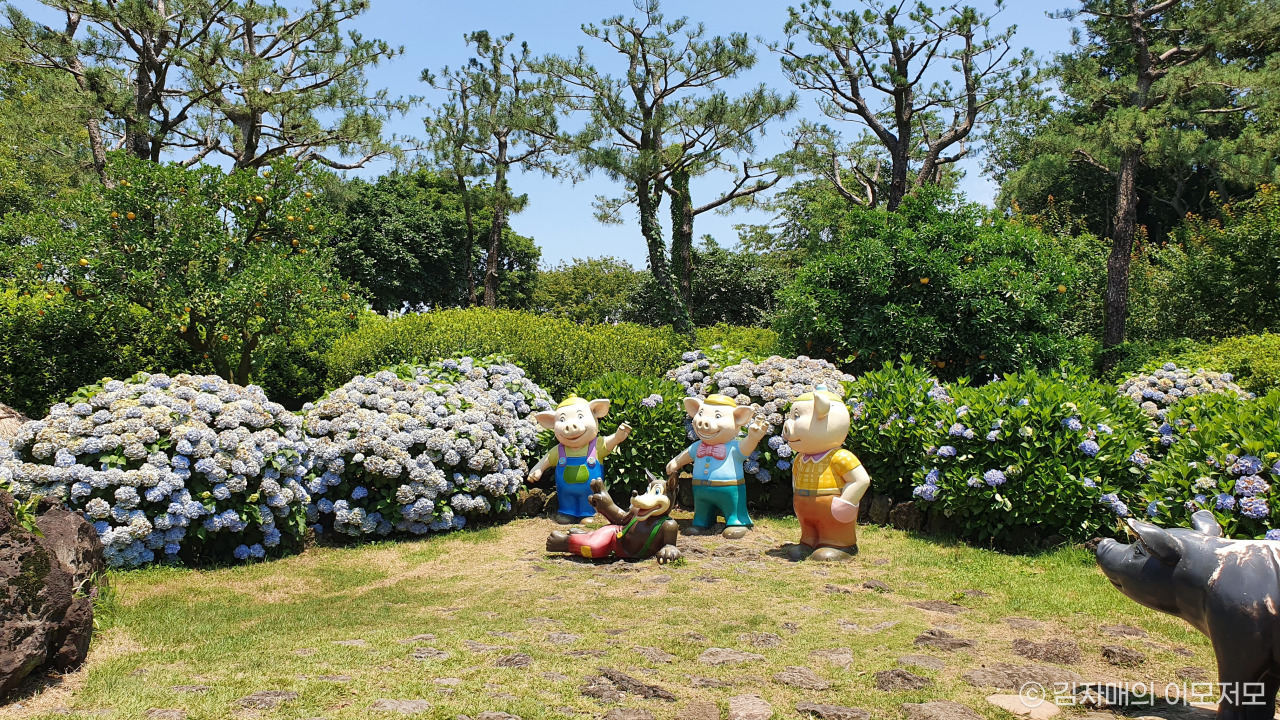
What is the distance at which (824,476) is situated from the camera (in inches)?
253

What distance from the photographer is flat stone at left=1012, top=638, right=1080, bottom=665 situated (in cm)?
415

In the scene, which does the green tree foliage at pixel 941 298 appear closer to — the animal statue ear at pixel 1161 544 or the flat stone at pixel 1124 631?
the flat stone at pixel 1124 631

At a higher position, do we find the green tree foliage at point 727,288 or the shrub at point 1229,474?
the green tree foliage at point 727,288

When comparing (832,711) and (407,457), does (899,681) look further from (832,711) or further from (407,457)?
(407,457)

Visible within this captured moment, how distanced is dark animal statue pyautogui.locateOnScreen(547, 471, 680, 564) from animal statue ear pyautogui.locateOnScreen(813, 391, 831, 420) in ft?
4.47

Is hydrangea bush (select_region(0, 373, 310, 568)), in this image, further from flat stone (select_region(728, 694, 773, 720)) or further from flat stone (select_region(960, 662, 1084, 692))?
flat stone (select_region(960, 662, 1084, 692))

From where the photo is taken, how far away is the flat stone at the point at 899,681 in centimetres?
375

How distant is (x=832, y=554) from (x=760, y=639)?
2035 mm

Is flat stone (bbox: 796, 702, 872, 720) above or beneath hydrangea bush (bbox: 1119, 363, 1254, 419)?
beneath

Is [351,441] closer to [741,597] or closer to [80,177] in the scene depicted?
[741,597]

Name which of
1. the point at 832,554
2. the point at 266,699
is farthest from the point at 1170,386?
the point at 266,699

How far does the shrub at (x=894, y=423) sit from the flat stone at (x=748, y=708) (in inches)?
158

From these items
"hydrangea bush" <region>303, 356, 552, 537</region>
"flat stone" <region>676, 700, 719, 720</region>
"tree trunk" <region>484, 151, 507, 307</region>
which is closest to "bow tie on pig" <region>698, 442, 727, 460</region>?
"hydrangea bush" <region>303, 356, 552, 537</region>

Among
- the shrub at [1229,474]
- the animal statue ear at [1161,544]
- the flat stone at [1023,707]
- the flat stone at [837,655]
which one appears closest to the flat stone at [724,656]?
the flat stone at [837,655]
